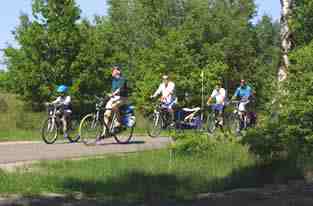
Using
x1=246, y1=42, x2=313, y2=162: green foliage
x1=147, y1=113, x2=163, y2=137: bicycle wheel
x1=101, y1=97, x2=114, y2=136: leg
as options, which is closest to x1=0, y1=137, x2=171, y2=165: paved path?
x1=101, y1=97, x2=114, y2=136: leg

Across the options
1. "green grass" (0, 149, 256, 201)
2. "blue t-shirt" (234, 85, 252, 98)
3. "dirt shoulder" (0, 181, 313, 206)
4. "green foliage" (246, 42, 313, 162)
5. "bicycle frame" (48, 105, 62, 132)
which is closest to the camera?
"dirt shoulder" (0, 181, 313, 206)

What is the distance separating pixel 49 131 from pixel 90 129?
117 centimetres

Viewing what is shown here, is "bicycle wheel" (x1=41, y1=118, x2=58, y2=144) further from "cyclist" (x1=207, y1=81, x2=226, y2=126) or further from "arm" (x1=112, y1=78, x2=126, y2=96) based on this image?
"cyclist" (x1=207, y1=81, x2=226, y2=126)

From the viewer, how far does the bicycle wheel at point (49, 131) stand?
1645cm

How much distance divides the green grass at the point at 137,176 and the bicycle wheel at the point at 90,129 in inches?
138

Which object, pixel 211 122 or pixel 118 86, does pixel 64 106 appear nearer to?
pixel 118 86

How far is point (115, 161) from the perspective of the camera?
1143 cm

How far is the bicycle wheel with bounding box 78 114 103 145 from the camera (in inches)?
629

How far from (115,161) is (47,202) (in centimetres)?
402

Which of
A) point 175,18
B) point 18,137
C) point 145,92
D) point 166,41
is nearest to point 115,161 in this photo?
point 18,137

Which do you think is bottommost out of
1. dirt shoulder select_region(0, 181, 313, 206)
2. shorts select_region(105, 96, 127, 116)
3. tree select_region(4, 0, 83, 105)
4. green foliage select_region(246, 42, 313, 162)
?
dirt shoulder select_region(0, 181, 313, 206)

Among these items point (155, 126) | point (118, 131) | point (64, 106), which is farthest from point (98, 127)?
point (155, 126)

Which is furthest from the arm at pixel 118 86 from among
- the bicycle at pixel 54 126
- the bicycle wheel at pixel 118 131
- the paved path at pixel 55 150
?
the bicycle at pixel 54 126

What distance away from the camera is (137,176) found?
9.83 meters
